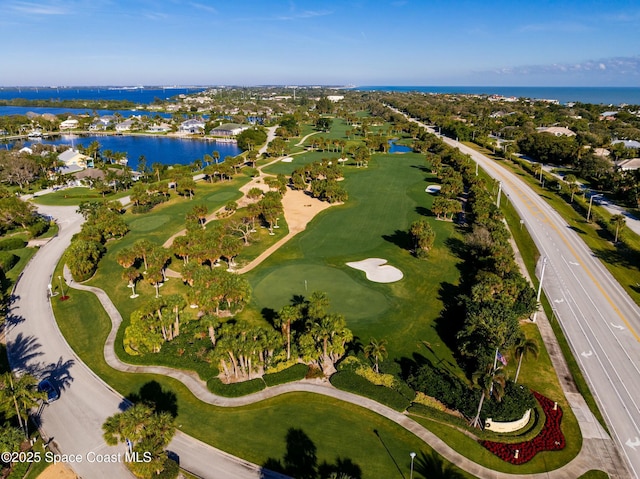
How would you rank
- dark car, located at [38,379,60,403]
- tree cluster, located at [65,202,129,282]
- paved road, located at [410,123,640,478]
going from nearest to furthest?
paved road, located at [410,123,640,478] < dark car, located at [38,379,60,403] < tree cluster, located at [65,202,129,282]

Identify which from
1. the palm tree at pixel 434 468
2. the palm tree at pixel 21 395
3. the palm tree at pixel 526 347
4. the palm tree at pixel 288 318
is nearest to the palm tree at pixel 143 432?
the palm tree at pixel 21 395

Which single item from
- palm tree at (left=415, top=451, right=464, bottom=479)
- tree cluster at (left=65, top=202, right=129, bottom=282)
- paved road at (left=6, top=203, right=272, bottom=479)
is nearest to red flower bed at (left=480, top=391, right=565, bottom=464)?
palm tree at (left=415, top=451, right=464, bottom=479)

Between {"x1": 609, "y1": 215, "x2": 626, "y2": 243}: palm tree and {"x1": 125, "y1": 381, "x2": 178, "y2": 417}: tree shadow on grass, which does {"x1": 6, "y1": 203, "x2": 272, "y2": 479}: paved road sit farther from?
{"x1": 609, "y1": 215, "x2": 626, "y2": 243}: palm tree

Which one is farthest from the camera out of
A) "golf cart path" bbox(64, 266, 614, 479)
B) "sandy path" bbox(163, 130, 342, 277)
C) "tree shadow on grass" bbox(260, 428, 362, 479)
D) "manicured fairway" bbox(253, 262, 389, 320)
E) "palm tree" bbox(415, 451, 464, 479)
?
"sandy path" bbox(163, 130, 342, 277)

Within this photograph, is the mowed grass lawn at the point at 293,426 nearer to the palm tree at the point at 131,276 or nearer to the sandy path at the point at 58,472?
the sandy path at the point at 58,472

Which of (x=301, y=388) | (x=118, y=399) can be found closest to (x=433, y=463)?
(x=301, y=388)

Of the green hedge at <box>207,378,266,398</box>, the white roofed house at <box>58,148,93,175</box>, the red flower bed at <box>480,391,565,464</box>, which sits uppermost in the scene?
the white roofed house at <box>58,148,93,175</box>

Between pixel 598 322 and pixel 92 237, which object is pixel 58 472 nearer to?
pixel 92 237
